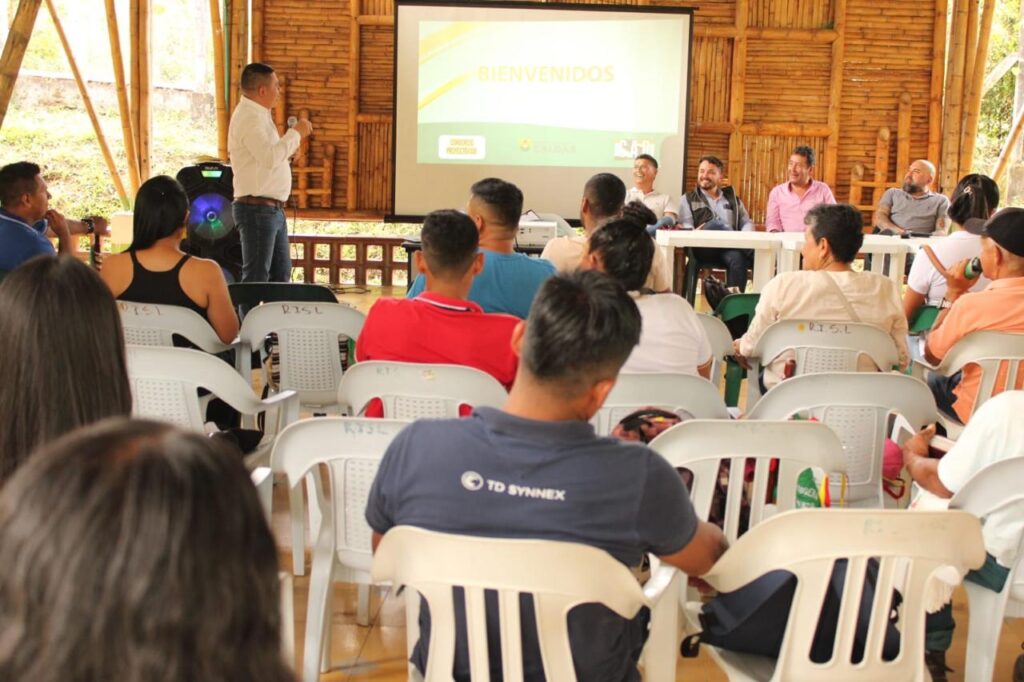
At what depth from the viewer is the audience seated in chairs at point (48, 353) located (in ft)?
5.28

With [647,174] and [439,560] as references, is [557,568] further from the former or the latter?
[647,174]

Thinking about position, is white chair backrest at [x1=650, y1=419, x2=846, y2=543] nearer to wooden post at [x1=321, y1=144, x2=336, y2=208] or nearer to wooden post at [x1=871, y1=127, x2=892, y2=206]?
wooden post at [x1=321, y1=144, x2=336, y2=208]

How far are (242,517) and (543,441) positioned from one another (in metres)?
1.01

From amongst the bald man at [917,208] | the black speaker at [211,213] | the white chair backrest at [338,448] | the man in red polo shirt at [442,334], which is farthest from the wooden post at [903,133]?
the white chair backrest at [338,448]

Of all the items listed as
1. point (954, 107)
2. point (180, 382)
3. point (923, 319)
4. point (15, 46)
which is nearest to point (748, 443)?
point (180, 382)

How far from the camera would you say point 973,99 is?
11.1 metres

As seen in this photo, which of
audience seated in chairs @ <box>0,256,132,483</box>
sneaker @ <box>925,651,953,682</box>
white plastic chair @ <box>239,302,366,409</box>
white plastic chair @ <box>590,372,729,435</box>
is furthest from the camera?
white plastic chair @ <box>239,302,366,409</box>

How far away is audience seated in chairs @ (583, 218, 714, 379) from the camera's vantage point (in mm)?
3199

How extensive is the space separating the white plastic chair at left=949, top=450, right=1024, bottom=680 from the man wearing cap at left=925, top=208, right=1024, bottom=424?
1.57 m

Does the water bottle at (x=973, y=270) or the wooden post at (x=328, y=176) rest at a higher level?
the wooden post at (x=328, y=176)

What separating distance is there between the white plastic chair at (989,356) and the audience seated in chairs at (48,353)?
2.94m

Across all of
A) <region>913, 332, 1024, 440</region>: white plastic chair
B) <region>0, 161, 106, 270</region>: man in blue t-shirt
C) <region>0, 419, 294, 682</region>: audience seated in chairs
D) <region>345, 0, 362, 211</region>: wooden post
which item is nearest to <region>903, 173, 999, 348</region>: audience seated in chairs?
<region>913, 332, 1024, 440</region>: white plastic chair

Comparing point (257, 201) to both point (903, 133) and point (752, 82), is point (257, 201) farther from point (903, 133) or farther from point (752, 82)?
point (903, 133)

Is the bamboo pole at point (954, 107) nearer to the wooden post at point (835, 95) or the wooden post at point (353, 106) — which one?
the wooden post at point (835, 95)
